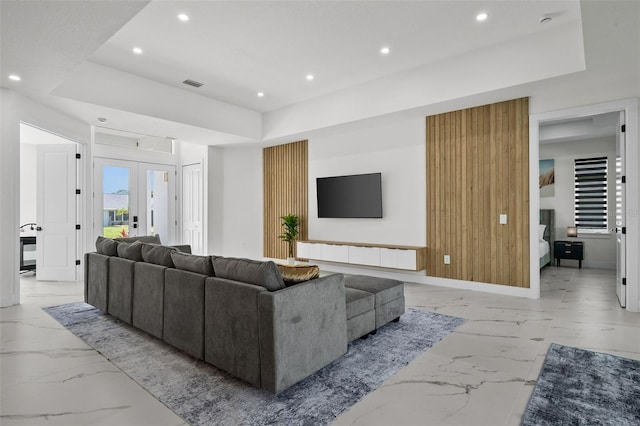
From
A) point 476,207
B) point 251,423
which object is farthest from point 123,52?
point 476,207

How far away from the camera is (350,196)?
642 cm

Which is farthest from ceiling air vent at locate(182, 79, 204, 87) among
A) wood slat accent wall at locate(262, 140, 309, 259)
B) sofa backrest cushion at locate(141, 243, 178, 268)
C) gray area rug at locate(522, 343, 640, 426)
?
gray area rug at locate(522, 343, 640, 426)

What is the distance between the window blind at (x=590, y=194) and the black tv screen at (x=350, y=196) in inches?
170

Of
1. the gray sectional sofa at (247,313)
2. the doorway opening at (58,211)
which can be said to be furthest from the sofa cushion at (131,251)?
the doorway opening at (58,211)

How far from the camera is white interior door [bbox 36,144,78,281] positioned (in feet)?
19.1

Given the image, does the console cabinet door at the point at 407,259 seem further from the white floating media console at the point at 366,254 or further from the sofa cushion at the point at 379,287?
the sofa cushion at the point at 379,287

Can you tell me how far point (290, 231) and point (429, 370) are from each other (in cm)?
489

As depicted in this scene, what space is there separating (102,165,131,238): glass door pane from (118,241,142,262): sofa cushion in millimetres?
4102

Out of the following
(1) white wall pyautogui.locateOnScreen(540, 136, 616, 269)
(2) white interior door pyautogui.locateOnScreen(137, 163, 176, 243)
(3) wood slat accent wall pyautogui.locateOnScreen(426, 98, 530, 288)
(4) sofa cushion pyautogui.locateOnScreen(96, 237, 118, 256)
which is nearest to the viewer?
(4) sofa cushion pyautogui.locateOnScreen(96, 237, 118, 256)

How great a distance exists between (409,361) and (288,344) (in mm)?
1065

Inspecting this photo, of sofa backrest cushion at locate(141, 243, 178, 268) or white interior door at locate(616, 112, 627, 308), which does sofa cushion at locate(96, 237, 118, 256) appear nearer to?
sofa backrest cushion at locate(141, 243, 178, 268)

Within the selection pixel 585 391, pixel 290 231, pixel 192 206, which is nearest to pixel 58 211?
pixel 192 206

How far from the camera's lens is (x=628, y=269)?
402cm

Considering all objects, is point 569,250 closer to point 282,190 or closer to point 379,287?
point 379,287
